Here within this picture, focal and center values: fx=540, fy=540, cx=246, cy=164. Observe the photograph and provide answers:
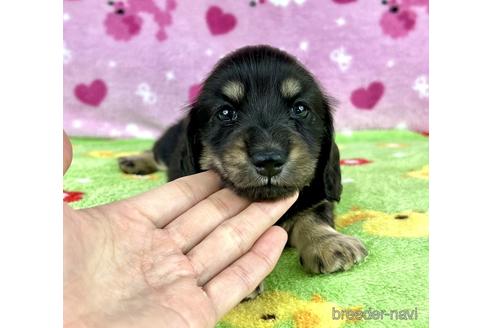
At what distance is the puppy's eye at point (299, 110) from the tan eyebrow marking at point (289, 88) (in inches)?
1.9

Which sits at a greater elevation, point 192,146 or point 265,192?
point 192,146

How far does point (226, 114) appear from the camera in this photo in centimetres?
207

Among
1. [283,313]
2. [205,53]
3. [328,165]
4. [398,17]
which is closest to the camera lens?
[283,313]

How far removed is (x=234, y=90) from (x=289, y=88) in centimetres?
21

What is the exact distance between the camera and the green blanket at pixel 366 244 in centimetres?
156

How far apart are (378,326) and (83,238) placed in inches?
33.0

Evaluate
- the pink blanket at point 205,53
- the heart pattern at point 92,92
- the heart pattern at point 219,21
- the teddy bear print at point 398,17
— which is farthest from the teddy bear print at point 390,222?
the heart pattern at point 92,92

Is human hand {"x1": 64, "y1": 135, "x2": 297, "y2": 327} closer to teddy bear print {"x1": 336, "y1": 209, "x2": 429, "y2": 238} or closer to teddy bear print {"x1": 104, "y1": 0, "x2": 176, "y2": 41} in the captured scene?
teddy bear print {"x1": 336, "y1": 209, "x2": 429, "y2": 238}

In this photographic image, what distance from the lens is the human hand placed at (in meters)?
1.35

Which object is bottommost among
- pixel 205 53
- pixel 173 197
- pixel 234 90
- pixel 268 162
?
pixel 173 197

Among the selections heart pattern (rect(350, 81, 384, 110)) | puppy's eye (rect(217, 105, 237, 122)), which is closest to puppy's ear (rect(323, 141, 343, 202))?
puppy's eye (rect(217, 105, 237, 122))

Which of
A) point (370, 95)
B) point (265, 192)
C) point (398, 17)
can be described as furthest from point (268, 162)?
point (370, 95)

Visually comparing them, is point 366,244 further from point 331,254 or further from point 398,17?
point 398,17
